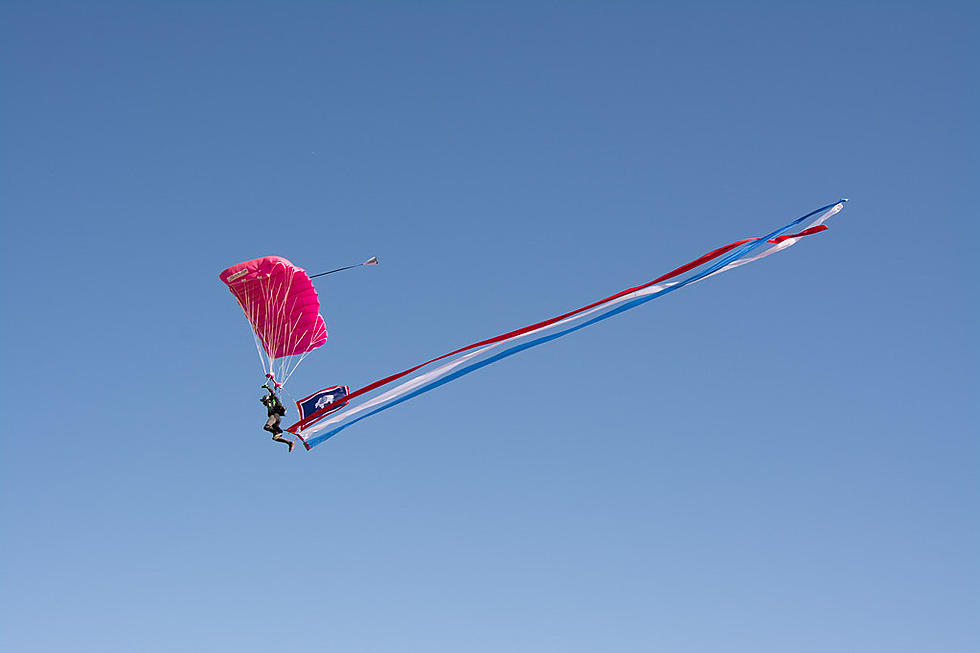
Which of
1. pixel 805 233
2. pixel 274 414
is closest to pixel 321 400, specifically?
pixel 274 414

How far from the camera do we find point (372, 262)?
23500 mm

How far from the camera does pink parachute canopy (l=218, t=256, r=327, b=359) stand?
26062 millimetres

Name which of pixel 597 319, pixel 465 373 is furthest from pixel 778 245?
pixel 465 373

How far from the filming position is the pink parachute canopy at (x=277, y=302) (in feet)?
85.5

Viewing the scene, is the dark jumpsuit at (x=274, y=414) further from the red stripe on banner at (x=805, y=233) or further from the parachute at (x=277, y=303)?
the red stripe on banner at (x=805, y=233)

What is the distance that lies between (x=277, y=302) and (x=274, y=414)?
3562mm

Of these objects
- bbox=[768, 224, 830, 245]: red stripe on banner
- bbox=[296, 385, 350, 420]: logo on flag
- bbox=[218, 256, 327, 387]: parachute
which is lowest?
bbox=[768, 224, 830, 245]: red stripe on banner

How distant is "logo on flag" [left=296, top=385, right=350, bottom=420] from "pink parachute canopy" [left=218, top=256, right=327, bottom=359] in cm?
288

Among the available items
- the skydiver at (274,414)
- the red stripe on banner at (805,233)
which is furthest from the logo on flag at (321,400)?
the red stripe on banner at (805,233)

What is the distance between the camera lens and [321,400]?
76.8ft

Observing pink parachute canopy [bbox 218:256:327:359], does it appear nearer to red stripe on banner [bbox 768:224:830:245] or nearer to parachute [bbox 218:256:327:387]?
parachute [bbox 218:256:327:387]

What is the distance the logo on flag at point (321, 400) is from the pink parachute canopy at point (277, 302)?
288 centimetres

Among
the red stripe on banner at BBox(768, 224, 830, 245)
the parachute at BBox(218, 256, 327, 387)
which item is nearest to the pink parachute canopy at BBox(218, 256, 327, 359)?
the parachute at BBox(218, 256, 327, 387)

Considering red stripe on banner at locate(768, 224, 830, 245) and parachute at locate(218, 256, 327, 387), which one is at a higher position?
parachute at locate(218, 256, 327, 387)
